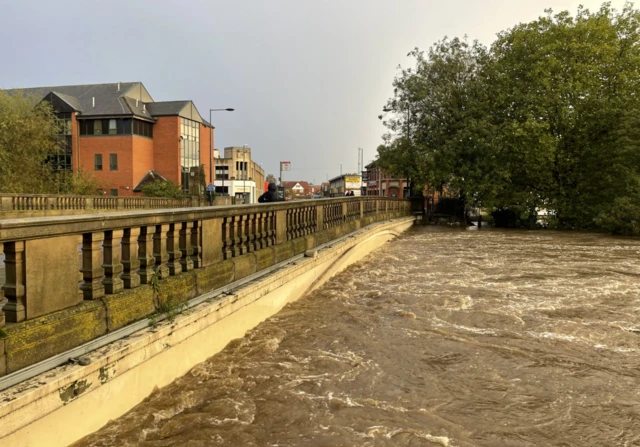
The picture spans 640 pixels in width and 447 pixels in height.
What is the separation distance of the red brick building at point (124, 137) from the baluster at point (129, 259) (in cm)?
4291

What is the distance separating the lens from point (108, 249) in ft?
13.1

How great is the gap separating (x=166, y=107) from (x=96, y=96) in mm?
7860

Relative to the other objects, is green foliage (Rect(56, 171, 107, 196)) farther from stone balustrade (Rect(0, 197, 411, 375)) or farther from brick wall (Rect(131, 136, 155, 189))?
stone balustrade (Rect(0, 197, 411, 375))

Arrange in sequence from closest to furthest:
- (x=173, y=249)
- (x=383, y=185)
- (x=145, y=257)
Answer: (x=145, y=257)
(x=173, y=249)
(x=383, y=185)

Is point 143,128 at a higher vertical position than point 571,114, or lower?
higher

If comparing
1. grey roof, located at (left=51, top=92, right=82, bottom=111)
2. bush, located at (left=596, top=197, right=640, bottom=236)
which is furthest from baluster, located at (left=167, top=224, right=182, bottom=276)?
grey roof, located at (left=51, top=92, right=82, bottom=111)

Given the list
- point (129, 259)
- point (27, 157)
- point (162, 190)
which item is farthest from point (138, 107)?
point (129, 259)

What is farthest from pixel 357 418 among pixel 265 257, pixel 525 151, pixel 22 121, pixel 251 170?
pixel 251 170

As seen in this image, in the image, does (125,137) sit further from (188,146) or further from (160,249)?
(160,249)

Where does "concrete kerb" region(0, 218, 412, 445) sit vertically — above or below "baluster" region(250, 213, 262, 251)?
below

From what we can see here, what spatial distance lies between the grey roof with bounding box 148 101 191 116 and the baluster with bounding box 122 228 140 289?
5312 cm

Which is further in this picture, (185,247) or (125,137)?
(125,137)

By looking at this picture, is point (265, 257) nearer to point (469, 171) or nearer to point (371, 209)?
point (371, 209)

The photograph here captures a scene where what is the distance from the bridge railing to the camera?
3.11m
